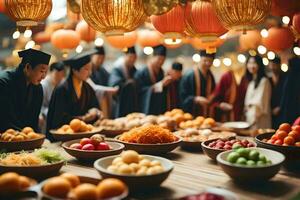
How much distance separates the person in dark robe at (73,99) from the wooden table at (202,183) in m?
1.65

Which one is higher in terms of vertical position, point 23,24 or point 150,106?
point 23,24

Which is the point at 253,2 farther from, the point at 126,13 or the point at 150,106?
the point at 150,106

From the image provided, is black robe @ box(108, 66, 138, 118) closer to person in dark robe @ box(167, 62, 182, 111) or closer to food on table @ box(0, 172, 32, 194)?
person in dark robe @ box(167, 62, 182, 111)

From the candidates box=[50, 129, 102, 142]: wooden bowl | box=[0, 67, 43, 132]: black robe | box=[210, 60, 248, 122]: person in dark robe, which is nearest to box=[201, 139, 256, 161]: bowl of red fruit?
box=[50, 129, 102, 142]: wooden bowl

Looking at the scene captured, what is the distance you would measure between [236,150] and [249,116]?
4.67 m

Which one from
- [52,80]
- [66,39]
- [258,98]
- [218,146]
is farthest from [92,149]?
[258,98]

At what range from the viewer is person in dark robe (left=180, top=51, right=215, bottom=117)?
7.23 meters

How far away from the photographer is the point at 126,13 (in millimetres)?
3602

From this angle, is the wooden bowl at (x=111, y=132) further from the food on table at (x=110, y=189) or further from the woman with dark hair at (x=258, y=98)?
the woman with dark hair at (x=258, y=98)

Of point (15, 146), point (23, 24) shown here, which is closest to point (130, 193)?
point (15, 146)

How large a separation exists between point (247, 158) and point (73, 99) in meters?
2.93

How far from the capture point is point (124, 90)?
7527 mm

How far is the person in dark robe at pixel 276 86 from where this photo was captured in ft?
23.7

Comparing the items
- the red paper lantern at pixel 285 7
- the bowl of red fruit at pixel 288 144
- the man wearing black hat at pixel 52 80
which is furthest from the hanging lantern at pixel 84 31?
the bowl of red fruit at pixel 288 144
